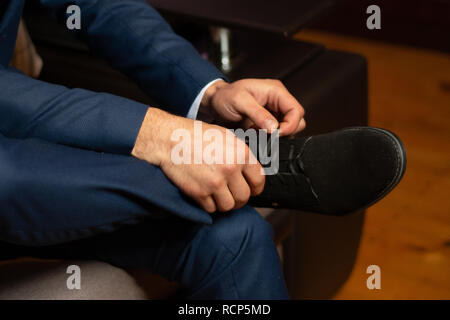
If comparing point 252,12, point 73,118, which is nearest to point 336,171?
point 73,118

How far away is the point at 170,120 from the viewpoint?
0.76 meters

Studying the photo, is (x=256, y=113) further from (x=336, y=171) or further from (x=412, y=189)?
(x=412, y=189)

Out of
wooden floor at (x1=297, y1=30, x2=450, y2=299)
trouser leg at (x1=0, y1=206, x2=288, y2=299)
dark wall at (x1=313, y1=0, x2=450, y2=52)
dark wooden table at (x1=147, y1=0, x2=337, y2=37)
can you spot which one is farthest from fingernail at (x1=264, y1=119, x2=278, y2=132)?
dark wall at (x1=313, y1=0, x2=450, y2=52)

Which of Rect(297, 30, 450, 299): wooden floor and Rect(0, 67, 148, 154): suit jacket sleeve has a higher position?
Rect(0, 67, 148, 154): suit jacket sleeve

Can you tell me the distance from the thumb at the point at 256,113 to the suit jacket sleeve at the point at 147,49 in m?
0.09

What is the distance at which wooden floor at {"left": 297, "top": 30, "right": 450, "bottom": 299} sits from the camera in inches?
51.6

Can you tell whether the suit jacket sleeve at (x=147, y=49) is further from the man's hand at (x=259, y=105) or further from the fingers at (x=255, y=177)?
the fingers at (x=255, y=177)

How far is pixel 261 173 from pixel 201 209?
0.09 meters

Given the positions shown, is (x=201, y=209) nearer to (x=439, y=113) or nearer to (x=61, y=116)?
(x=61, y=116)

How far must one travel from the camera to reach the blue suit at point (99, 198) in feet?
2.36

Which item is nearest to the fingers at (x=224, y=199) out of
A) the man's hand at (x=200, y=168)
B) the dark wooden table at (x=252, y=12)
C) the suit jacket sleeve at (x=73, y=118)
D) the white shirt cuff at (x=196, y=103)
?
the man's hand at (x=200, y=168)

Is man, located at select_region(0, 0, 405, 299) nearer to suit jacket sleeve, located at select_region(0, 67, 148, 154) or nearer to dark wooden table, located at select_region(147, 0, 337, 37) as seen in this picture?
suit jacket sleeve, located at select_region(0, 67, 148, 154)

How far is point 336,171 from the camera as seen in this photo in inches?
31.4
